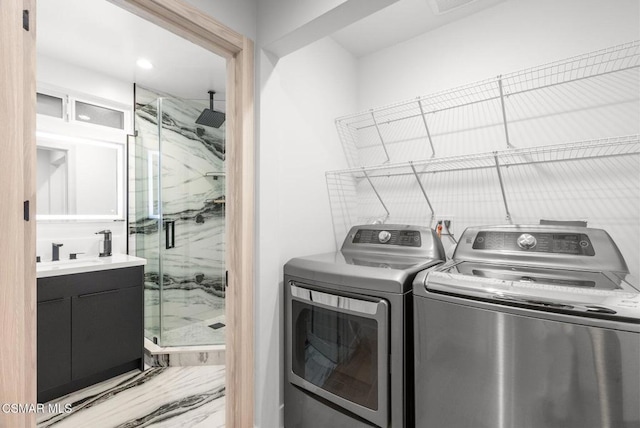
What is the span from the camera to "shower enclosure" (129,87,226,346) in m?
2.81

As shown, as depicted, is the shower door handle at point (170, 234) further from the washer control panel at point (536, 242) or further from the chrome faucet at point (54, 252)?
the washer control panel at point (536, 242)

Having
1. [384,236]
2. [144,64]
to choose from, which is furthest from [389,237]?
[144,64]

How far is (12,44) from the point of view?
88cm

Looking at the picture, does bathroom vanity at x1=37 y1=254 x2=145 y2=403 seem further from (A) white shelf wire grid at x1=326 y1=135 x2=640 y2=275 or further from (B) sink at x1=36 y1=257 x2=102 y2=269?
(A) white shelf wire grid at x1=326 y1=135 x2=640 y2=275

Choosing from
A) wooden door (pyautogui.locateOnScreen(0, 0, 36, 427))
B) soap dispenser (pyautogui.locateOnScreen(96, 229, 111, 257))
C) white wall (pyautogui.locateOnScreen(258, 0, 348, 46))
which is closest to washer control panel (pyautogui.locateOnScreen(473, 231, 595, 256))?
white wall (pyautogui.locateOnScreen(258, 0, 348, 46))

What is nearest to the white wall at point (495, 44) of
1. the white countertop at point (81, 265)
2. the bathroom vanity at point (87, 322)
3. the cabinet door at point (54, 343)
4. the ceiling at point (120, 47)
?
the ceiling at point (120, 47)

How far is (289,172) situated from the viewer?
1.81 metres

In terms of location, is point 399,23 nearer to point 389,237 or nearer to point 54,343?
point 389,237

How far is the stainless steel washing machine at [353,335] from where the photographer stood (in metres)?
→ 1.28

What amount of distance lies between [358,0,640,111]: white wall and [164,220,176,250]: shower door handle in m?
2.03

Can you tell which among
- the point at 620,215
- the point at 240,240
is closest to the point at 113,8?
the point at 240,240

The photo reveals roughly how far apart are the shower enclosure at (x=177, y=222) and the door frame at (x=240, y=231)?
1.24 m

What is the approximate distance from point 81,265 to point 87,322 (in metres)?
0.39

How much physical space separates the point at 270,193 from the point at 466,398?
48.9 inches
